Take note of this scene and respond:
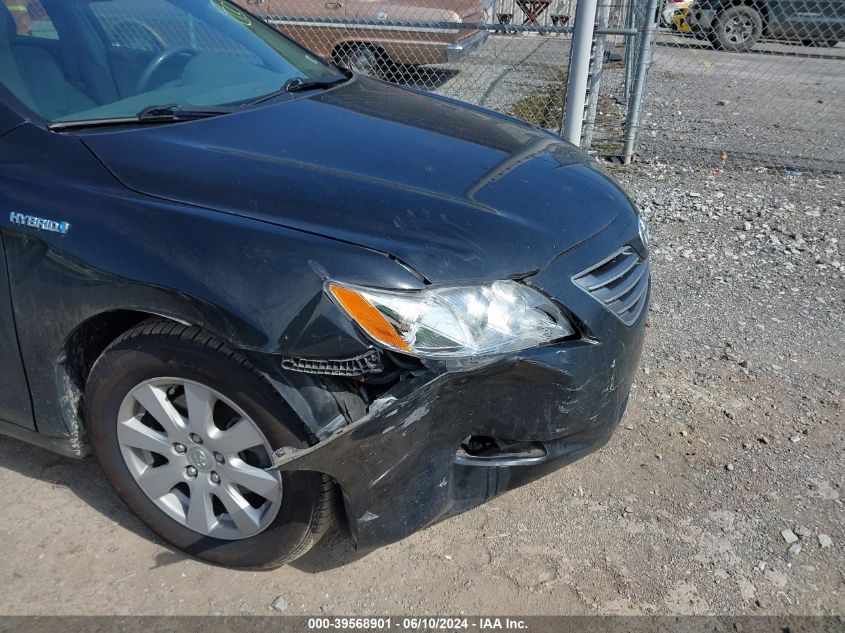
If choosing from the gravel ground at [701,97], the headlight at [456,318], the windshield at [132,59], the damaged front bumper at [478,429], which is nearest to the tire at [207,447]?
the damaged front bumper at [478,429]

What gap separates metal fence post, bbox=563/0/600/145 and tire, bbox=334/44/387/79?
2.72m

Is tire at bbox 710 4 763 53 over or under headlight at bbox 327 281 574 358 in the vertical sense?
under

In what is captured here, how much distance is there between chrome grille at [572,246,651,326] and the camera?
231 cm

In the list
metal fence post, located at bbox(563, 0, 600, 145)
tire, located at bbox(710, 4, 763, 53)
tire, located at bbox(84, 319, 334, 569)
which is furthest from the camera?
tire, located at bbox(710, 4, 763, 53)

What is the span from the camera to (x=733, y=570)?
2498 millimetres

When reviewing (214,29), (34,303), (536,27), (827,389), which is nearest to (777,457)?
(827,389)

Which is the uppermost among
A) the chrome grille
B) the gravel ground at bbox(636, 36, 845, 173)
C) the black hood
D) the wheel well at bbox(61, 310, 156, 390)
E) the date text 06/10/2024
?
the black hood

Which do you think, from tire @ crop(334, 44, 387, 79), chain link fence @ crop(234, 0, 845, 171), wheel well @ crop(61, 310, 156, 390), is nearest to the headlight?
wheel well @ crop(61, 310, 156, 390)

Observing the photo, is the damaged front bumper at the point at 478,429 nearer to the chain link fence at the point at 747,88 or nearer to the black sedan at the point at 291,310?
the black sedan at the point at 291,310

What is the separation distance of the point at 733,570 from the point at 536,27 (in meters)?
4.40

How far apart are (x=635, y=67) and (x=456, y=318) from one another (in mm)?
5009

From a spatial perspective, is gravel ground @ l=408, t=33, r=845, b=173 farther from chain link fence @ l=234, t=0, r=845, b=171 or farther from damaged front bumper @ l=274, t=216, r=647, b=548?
damaged front bumper @ l=274, t=216, r=647, b=548

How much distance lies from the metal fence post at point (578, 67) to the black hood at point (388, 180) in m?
2.85

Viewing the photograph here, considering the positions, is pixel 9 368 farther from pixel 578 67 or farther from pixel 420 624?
pixel 578 67
